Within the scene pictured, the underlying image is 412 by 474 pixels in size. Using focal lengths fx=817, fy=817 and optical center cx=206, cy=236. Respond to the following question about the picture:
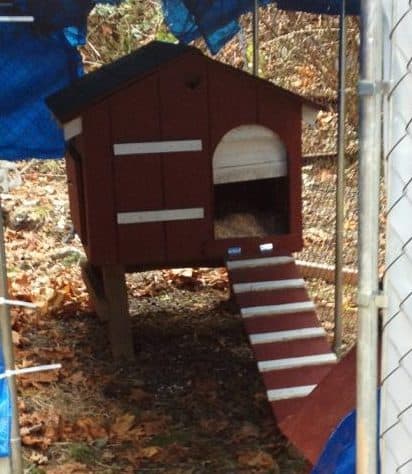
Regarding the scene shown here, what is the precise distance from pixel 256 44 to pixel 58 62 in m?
1.17

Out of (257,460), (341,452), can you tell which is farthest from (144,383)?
(341,452)

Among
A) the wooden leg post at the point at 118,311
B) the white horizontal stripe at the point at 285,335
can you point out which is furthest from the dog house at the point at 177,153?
the white horizontal stripe at the point at 285,335

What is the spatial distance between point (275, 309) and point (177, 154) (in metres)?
0.86

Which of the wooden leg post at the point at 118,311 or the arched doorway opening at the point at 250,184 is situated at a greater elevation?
the arched doorway opening at the point at 250,184

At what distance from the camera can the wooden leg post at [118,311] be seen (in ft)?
13.1

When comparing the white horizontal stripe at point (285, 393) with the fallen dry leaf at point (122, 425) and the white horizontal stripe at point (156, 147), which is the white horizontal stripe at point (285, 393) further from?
the white horizontal stripe at point (156, 147)

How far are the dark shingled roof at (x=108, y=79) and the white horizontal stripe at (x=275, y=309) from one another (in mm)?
1187

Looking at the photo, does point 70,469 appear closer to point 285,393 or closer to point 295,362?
point 285,393

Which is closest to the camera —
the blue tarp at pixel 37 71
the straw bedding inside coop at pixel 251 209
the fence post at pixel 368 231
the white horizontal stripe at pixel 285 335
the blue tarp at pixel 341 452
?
the fence post at pixel 368 231

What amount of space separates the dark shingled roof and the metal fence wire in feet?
8.28

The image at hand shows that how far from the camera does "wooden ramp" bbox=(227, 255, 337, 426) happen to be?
334 cm

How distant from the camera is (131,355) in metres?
4.09

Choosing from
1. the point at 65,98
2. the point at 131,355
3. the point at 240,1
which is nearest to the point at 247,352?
the point at 131,355

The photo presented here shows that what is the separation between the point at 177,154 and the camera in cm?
385
